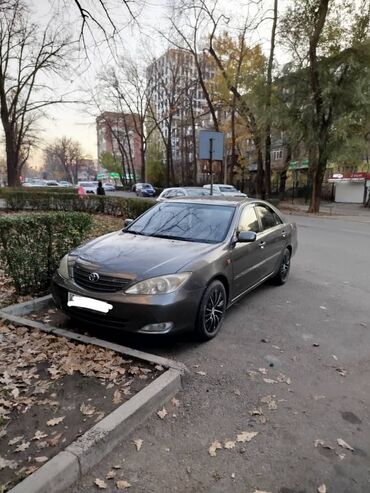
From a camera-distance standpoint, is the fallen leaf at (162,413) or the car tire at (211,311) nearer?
the fallen leaf at (162,413)

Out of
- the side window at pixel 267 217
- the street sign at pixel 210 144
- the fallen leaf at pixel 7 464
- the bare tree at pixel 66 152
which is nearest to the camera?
the fallen leaf at pixel 7 464

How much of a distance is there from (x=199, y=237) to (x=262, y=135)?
21.2 metres

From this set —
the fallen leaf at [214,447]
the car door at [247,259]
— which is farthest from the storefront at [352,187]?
the fallen leaf at [214,447]

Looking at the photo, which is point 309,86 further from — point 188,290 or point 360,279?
point 188,290

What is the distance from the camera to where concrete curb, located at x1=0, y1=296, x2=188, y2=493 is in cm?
216

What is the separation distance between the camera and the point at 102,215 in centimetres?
1429

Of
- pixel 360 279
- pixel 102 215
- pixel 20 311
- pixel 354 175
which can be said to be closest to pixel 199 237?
pixel 20 311

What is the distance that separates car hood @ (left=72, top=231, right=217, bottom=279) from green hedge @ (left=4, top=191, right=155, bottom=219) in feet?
30.0

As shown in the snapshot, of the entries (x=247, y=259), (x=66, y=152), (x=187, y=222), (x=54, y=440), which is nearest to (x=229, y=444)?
(x=54, y=440)

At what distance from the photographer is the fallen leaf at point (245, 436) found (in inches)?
106

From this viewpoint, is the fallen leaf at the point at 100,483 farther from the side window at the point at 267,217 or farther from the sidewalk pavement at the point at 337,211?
the sidewalk pavement at the point at 337,211

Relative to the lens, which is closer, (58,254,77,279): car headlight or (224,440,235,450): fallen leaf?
(224,440,235,450): fallen leaf

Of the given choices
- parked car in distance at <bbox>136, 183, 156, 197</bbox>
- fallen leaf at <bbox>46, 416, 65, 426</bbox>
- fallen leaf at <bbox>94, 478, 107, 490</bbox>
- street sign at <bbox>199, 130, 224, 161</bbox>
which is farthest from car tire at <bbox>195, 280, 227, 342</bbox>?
parked car in distance at <bbox>136, 183, 156, 197</bbox>

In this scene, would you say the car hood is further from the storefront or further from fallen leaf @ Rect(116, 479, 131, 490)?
the storefront
